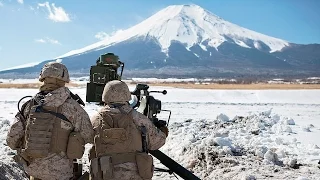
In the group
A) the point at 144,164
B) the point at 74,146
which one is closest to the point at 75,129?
the point at 74,146

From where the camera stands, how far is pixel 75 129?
346 cm

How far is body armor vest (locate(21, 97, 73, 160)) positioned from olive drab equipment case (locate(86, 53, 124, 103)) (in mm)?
1456

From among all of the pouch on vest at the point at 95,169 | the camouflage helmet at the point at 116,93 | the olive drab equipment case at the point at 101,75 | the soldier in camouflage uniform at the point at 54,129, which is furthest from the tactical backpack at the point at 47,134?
the olive drab equipment case at the point at 101,75

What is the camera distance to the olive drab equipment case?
15.8ft

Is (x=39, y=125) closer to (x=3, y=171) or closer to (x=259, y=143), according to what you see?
(x=3, y=171)

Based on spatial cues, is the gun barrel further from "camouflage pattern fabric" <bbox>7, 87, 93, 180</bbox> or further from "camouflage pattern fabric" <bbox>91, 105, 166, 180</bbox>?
"camouflage pattern fabric" <bbox>7, 87, 93, 180</bbox>

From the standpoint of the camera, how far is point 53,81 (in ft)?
11.3

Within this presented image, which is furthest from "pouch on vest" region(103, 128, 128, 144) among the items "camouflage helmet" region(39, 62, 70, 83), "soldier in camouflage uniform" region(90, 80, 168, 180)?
"camouflage helmet" region(39, 62, 70, 83)

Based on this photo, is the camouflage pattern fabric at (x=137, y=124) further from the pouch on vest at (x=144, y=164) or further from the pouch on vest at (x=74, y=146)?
the pouch on vest at (x=74, y=146)

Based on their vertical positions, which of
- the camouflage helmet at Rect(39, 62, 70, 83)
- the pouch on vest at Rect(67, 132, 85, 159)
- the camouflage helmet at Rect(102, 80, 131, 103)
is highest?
the camouflage helmet at Rect(39, 62, 70, 83)

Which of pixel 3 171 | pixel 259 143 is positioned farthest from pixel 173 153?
pixel 3 171

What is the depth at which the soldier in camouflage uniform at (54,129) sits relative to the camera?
3.34 metres

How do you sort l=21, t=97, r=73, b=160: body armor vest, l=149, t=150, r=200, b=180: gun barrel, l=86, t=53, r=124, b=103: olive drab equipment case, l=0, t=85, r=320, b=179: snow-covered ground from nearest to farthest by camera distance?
l=21, t=97, r=73, b=160: body armor vest, l=149, t=150, r=200, b=180: gun barrel, l=86, t=53, r=124, b=103: olive drab equipment case, l=0, t=85, r=320, b=179: snow-covered ground

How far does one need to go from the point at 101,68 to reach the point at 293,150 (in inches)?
151
